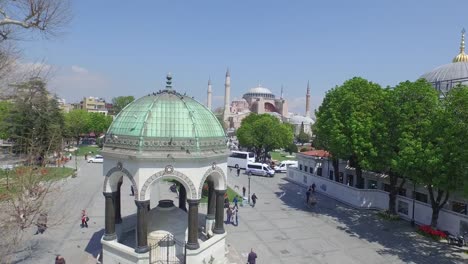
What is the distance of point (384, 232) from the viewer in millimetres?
21531

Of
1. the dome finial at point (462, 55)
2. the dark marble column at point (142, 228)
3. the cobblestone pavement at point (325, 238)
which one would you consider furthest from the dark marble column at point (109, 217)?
the dome finial at point (462, 55)

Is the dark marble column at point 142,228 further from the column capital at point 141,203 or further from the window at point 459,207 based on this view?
the window at point 459,207

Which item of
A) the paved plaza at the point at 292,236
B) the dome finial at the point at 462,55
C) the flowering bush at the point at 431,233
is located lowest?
the paved plaza at the point at 292,236

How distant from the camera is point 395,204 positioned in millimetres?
25312

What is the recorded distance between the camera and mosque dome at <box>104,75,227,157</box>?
12.8m

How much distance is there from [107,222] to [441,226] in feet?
66.0

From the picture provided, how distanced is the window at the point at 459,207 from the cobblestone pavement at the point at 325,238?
120 inches

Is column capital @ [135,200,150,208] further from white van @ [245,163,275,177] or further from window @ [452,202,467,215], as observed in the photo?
white van @ [245,163,275,177]

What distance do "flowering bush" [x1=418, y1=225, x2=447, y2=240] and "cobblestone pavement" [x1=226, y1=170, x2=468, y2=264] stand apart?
0.52 meters

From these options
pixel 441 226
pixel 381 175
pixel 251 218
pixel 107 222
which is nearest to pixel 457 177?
pixel 441 226

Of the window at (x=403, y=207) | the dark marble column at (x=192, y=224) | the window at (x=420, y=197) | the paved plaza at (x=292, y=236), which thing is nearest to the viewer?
the dark marble column at (x=192, y=224)

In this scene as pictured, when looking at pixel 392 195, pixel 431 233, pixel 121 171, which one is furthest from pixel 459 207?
pixel 121 171

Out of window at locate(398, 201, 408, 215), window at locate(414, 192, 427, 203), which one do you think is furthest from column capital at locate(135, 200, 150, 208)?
window at locate(414, 192, 427, 203)

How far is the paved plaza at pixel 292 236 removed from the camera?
17.1 m
